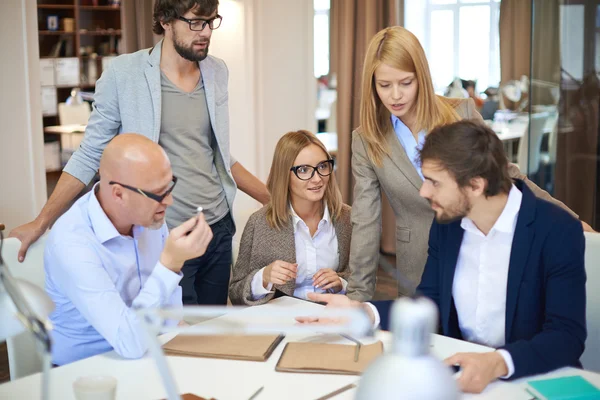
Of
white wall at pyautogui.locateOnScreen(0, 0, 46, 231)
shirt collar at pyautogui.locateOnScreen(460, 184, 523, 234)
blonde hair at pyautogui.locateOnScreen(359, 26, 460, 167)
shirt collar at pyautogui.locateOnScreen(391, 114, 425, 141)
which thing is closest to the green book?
shirt collar at pyautogui.locateOnScreen(460, 184, 523, 234)

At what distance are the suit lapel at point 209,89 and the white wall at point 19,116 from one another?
1.49 metres

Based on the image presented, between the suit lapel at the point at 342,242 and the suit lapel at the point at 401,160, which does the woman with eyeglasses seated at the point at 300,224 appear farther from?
the suit lapel at the point at 401,160

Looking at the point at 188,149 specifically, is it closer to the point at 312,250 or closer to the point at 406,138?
the point at 312,250

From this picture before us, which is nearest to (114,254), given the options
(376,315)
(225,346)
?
(225,346)

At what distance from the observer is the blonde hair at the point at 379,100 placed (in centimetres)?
237

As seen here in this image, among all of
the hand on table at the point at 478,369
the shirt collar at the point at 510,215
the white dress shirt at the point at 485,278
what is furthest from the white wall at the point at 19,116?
the hand on table at the point at 478,369

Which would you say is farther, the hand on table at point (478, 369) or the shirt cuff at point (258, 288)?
the shirt cuff at point (258, 288)

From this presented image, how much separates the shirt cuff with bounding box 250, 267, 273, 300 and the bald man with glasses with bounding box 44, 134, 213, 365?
54 centimetres

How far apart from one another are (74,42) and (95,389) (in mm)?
9213

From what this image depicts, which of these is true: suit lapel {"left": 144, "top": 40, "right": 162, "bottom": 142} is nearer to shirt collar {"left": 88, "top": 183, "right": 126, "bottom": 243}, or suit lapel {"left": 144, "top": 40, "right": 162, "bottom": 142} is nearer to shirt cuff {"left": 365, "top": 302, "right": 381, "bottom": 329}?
shirt collar {"left": 88, "top": 183, "right": 126, "bottom": 243}

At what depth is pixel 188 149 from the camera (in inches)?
108

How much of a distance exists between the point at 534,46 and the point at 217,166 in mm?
2315

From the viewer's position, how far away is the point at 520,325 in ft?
6.59

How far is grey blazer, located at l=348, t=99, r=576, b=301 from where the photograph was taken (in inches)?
101
